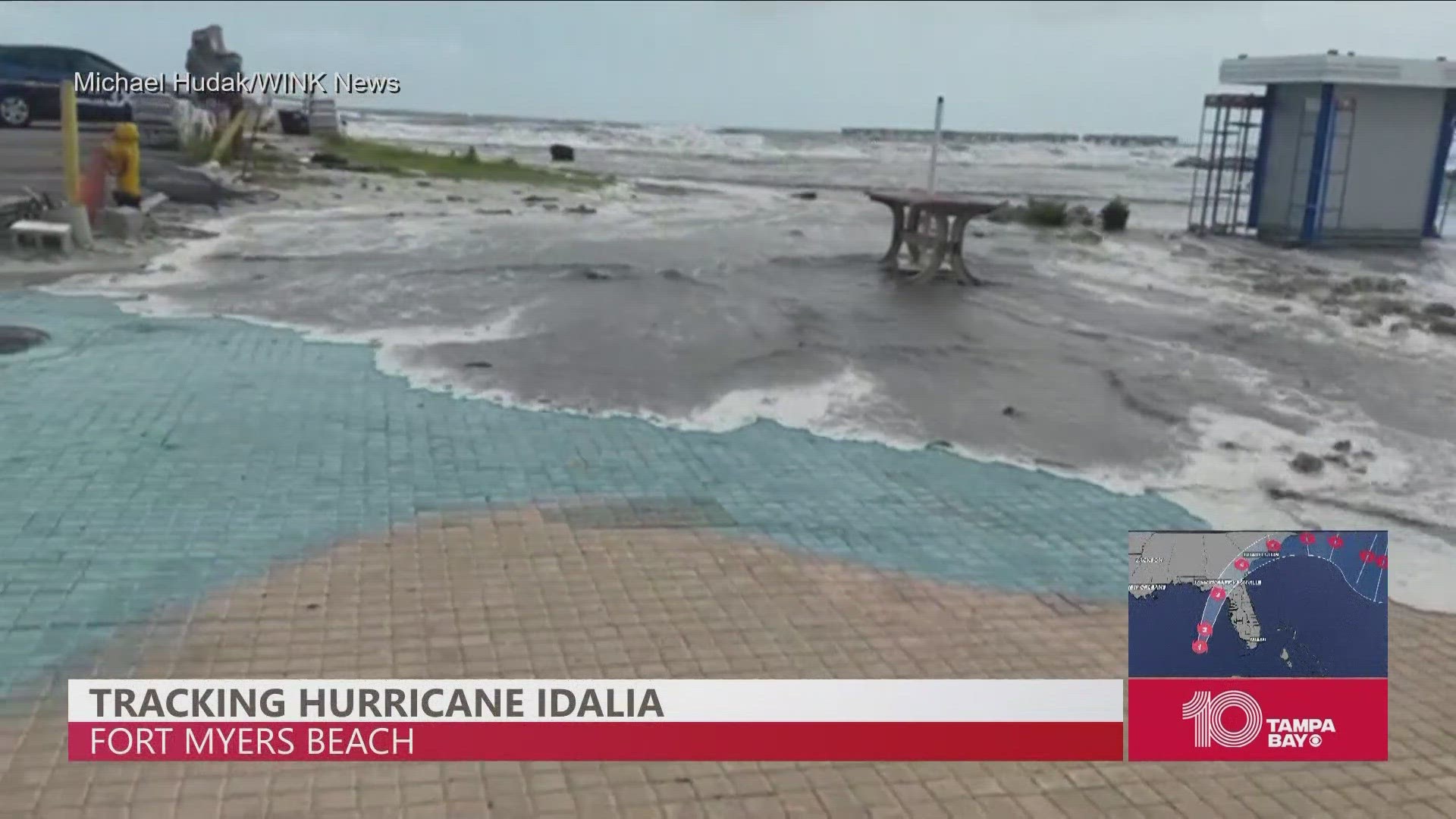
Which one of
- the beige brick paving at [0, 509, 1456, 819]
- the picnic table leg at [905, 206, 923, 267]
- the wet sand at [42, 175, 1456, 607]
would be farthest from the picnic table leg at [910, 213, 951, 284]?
the beige brick paving at [0, 509, 1456, 819]

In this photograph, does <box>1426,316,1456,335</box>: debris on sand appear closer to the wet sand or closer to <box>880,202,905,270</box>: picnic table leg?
the wet sand

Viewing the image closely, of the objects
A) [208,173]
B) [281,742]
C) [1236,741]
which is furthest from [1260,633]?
[208,173]

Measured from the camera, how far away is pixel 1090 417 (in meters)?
7.78

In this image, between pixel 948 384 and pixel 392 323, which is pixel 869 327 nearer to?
pixel 948 384

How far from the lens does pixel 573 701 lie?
365cm

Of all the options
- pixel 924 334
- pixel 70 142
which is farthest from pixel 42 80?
pixel 924 334

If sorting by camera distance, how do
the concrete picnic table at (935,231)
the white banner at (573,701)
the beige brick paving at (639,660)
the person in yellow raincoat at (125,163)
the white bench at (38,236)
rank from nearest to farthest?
1. the beige brick paving at (639,660)
2. the white banner at (573,701)
3. the white bench at (38,236)
4. the person in yellow raincoat at (125,163)
5. the concrete picnic table at (935,231)

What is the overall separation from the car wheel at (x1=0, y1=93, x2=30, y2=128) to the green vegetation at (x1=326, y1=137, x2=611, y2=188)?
223 inches

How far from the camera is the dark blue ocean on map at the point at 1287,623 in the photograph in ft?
10.5

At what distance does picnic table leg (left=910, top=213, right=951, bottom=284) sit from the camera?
13.1m

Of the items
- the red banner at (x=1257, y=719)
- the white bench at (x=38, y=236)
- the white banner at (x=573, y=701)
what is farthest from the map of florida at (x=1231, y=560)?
the white bench at (x=38, y=236)

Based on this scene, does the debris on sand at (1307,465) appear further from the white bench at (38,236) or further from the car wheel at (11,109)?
the car wheel at (11,109)

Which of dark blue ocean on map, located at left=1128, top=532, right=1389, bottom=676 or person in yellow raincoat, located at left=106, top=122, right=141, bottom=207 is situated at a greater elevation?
person in yellow raincoat, located at left=106, top=122, right=141, bottom=207

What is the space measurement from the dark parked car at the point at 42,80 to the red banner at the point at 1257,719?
22.2 m
